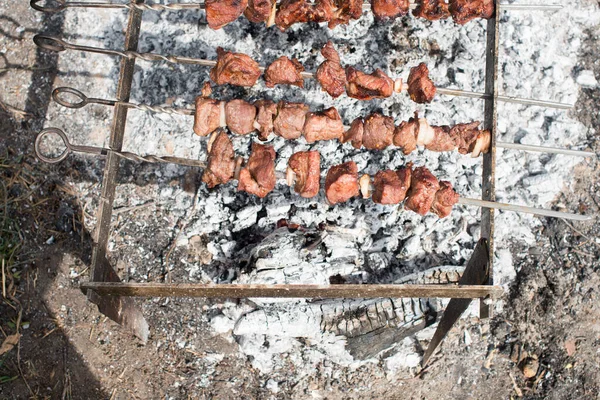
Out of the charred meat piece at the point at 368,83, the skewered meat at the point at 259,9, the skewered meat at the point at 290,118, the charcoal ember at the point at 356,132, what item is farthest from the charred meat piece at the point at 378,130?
the skewered meat at the point at 259,9

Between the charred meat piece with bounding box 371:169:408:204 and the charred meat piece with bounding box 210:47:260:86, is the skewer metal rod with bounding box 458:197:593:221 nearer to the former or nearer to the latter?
the charred meat piece with bounding box 371:169:408:204

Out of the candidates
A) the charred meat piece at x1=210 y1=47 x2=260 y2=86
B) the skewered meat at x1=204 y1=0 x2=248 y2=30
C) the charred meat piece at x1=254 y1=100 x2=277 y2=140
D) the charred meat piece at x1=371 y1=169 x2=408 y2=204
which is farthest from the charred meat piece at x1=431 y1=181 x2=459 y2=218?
the skewered meat at x1=204 y1=0 x2=248 y2=30

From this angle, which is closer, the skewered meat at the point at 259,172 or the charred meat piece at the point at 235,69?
the skewered meat at the point at 259,172

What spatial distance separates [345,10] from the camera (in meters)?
3.40

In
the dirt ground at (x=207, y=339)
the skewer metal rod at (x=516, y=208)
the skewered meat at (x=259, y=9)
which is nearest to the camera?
the skewer metal rod at (x=516, y=208)

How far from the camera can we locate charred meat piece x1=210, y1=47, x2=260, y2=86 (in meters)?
3.28

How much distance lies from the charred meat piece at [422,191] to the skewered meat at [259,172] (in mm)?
817

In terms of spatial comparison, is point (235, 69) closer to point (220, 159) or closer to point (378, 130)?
point (220, 159)

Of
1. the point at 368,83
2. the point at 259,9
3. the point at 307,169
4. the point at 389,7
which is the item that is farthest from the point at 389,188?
the point at 259,9

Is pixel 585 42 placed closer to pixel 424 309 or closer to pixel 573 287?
pixel 573 287

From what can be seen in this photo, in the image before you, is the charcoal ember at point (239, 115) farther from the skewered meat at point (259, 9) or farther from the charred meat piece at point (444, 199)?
the charred meat piece at point (444, 199)

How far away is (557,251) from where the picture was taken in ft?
14.3

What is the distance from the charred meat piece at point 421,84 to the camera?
3.32 meters

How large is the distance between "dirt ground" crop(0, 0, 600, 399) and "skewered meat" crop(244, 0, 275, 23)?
2.12 m
